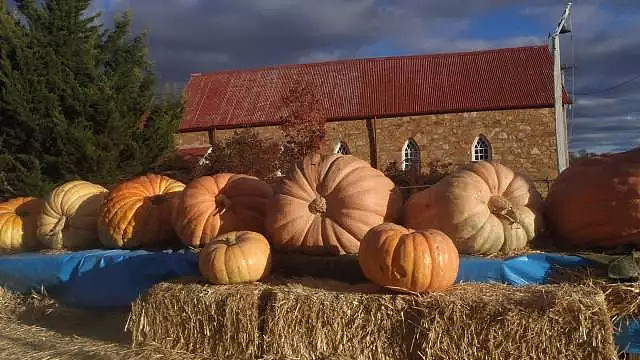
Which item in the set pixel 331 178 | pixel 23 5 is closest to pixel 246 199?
pixel 331 178

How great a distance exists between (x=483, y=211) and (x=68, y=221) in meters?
4.71

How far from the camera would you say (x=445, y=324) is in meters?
4.16

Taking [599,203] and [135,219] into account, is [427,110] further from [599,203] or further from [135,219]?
[599,203]

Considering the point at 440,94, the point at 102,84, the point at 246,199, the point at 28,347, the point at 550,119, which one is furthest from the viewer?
the point at 440,94

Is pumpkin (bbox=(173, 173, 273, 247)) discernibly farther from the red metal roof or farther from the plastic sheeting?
the red metal roof

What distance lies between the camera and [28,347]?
5512 mm

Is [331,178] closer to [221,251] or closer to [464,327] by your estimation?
[221,251]

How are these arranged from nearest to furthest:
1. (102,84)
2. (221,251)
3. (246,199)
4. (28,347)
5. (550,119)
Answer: (221,251)
(28,347)
(246,199)
(102,84)
(550,119)

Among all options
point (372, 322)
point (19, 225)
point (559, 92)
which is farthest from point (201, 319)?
point (559, 92)

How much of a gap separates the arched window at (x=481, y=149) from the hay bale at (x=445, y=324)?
1089 inches

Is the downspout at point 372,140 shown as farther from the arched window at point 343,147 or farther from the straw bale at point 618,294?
the straw bale at point 618,294

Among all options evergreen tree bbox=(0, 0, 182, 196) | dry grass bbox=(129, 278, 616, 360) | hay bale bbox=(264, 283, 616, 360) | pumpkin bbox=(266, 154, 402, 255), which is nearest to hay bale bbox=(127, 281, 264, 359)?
dry grass bbox=(129, 278, 616, 360)

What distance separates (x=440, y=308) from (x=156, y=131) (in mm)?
10292

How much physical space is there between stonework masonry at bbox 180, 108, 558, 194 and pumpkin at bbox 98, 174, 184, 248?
76.6 ft
